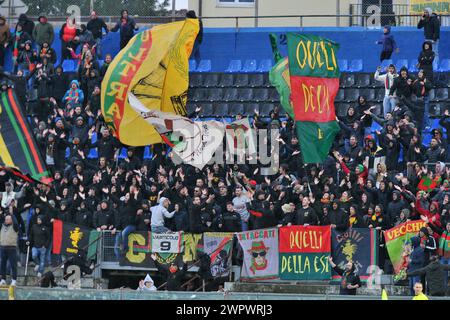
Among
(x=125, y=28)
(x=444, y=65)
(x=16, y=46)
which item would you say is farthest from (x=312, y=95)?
(x=16, y=46)

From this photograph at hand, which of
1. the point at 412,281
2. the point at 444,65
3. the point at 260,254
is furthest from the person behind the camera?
the point at 444,65

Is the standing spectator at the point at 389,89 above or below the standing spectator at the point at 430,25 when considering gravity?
below

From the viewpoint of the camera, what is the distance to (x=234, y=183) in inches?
970

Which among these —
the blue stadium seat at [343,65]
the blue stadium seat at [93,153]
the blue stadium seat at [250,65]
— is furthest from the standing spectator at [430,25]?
the blue stadium seat at [93,153]

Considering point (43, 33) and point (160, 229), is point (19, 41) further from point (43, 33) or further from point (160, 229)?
point (160, 229)

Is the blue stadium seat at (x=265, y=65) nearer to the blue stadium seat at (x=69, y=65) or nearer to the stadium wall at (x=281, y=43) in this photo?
the stadium wall at (x=281, y=43)

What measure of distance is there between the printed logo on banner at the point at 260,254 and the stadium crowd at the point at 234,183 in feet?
0.94

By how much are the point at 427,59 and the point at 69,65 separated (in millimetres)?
8562

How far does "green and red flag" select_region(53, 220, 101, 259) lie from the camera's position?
24.1 meters

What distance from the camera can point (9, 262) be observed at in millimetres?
24156

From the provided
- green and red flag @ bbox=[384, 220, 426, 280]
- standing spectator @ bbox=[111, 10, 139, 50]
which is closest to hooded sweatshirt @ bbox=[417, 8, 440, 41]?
standing spectator @ bbox=[111, 10, 139, 50]

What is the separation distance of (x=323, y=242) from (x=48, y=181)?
18.9 ft

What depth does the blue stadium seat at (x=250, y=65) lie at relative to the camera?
3050 centimetres

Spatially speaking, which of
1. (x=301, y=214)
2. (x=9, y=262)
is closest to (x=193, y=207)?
(x=301, y=214)
